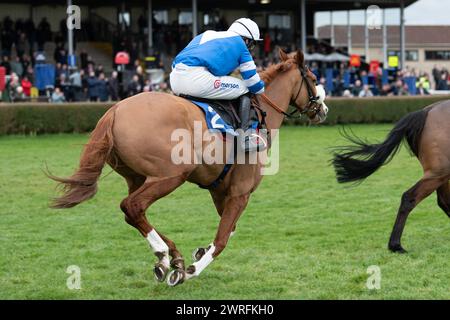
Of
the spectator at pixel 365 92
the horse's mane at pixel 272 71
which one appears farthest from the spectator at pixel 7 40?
the horse's mane at pixel 272 71

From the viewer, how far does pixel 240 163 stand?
647 centimetres

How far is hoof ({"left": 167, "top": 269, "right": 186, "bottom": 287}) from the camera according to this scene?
6008mm

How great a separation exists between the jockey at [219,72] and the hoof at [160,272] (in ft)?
3.73

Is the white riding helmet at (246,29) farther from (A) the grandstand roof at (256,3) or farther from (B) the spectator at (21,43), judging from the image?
(A) the grandstand roof at (256,3)

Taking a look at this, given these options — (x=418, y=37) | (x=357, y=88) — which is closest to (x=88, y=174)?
(x=357, y=88)

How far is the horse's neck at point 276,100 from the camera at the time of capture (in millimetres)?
7082

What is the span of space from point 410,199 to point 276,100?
169 centimetres

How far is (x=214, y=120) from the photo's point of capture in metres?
A: 6.27

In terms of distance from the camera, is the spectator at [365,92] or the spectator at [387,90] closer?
the spectator at [365,92]

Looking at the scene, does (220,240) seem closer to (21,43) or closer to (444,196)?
(444,196)

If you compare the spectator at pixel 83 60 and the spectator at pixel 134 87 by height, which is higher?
the spectator at pixel 83 60

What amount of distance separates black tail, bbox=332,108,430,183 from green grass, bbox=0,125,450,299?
69 centimetres

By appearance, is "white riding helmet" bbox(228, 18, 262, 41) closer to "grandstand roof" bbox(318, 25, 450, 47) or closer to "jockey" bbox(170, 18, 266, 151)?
"jockey" bbox(170, 18, 266, 151)
